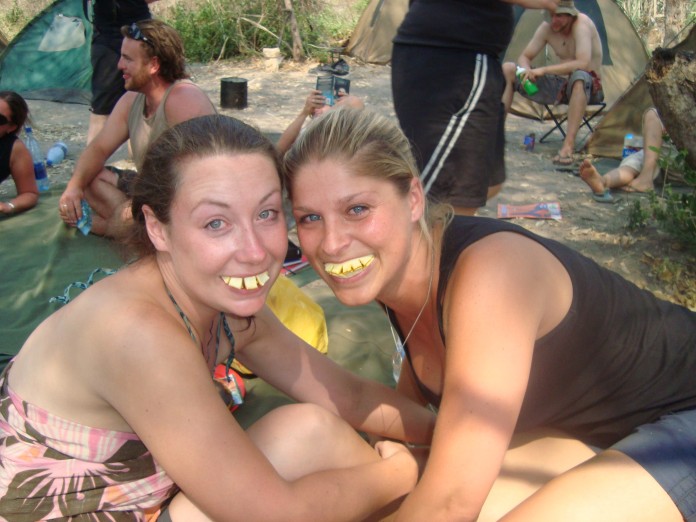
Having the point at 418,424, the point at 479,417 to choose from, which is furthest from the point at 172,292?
the point at 418,424

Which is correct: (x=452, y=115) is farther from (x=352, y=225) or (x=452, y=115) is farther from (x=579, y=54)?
(x=579, y=54)

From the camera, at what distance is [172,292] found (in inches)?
68.5

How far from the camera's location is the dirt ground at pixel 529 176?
4.21 metres

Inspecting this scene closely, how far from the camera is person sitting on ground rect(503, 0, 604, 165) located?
22.6 feet

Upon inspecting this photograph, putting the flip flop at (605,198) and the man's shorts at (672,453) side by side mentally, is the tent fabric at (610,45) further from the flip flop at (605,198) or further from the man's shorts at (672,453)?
the man's shorts at (672,453)

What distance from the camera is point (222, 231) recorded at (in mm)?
1673

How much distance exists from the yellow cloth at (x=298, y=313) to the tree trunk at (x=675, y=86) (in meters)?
2.11

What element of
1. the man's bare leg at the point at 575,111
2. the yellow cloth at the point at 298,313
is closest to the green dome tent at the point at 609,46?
the man's bare leg at the point at 575,111

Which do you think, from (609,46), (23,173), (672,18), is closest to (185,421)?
(23,173)

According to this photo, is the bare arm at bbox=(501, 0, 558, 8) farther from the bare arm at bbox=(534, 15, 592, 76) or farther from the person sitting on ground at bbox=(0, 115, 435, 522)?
the bare arm at bbox=(534, 15, 592, 76)

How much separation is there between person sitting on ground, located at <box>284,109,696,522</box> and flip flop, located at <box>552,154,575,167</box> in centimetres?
486

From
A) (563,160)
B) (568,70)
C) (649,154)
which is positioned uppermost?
(568,70)

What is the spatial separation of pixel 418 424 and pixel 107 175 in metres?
3.18

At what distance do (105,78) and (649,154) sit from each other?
4521 mm
